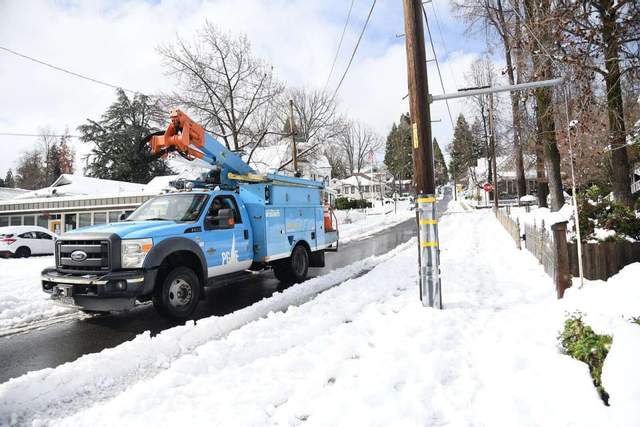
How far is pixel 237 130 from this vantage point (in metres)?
27.1

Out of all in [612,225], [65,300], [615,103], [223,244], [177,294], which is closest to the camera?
[65,300]

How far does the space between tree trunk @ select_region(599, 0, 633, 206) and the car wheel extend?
80.2 ft

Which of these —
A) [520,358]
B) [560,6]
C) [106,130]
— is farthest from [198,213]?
[106,130]

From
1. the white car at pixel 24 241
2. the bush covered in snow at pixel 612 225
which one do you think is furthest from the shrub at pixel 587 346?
the white car at pixel 24 241

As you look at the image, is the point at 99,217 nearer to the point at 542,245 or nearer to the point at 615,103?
the point at 542,245

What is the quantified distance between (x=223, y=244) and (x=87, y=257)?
220 centimetres

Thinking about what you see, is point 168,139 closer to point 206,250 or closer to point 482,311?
point 206,250

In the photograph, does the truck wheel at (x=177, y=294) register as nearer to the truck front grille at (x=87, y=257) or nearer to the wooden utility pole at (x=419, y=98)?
the truck front grille at (x=87, y=257)

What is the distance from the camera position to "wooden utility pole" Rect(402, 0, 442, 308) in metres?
5.88

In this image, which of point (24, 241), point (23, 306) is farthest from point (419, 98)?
point (24, 241)

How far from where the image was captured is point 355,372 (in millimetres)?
3732

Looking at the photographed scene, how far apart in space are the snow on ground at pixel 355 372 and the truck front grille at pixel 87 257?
4.61ft

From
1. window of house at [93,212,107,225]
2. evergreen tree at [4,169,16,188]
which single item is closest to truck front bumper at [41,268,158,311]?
window of house at [93,212,107,225]

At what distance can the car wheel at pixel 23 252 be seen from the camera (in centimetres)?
1958
